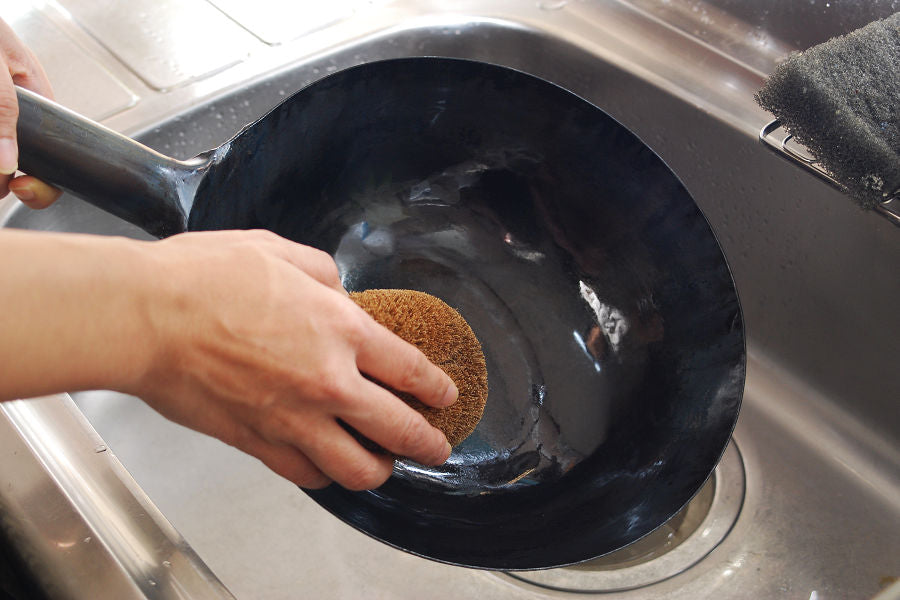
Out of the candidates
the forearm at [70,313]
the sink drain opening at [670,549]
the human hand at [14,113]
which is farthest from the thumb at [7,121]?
the sink drain opening at [670,549]

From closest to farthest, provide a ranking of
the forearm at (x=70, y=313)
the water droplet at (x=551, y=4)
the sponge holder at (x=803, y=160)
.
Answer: the forearm at (x=70, y=313) → the sponge holder at (x=803, y=160) → the water droplet at (x=551, y=4)

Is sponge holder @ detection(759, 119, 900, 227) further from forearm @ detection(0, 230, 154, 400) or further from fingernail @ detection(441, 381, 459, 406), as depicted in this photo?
forearm @ detection(0, 230, 154, 400)

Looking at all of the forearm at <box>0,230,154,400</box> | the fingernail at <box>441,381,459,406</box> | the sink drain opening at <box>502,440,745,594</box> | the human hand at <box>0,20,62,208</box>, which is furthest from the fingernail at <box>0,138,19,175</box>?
the sink drain opening at <box>502,440,745,594</box>

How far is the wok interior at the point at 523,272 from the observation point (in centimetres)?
37

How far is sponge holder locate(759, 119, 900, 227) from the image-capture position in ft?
1.45

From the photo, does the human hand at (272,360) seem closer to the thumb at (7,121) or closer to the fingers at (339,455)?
the fingers at (339,455)

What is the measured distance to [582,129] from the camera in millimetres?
465

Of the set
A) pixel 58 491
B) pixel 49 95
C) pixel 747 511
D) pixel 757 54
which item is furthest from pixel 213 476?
pixel 757 54

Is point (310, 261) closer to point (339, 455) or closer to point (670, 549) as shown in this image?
point (339, 455)

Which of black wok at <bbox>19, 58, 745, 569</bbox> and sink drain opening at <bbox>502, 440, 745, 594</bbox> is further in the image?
sink drain opening at <bbox>502, 440, 745, 594</bbox>

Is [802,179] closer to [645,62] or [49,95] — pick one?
[645,62]

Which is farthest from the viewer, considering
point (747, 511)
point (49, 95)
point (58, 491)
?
point (747, 511)

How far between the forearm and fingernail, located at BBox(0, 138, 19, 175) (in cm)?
12

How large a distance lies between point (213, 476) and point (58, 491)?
205 mm
